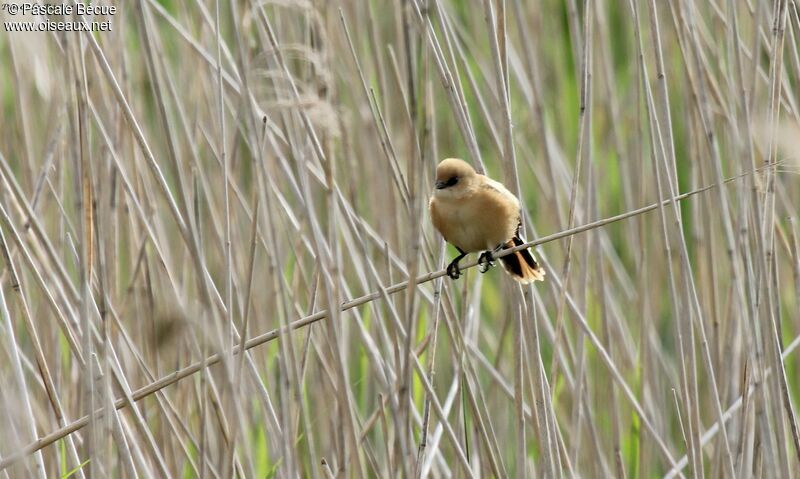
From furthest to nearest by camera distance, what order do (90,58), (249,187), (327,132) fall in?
(249,187), (90,58), (327,132)

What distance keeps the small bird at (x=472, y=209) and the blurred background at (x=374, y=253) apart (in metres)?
0.07

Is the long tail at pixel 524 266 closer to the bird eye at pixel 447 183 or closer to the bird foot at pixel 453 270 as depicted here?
the bird foot at pixel 453 270

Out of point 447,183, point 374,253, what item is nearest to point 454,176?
point 447,183

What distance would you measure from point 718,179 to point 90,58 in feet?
4.89

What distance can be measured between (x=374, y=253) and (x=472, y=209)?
0.51 meters

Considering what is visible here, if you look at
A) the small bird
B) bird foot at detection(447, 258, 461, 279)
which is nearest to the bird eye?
the small bird

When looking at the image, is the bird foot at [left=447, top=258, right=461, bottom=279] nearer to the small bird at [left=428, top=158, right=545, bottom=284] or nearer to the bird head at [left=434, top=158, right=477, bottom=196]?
the small bird at [left=428, top=158, right=545, bottom=284]

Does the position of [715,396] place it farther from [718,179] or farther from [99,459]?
[99,459]

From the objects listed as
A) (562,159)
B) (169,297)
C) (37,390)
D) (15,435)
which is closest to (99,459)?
(15,435)

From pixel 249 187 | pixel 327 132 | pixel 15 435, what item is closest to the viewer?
pixel 327 132

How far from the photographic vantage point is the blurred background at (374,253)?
1.66 meters

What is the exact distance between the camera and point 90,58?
2.30m

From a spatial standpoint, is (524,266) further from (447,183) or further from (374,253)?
(374,253)

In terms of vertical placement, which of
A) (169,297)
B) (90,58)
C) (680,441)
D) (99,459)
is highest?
(90,58)
